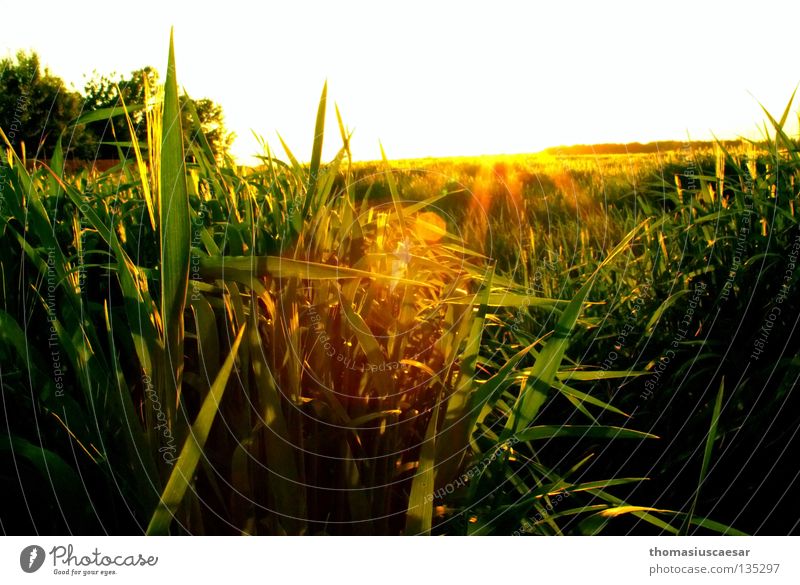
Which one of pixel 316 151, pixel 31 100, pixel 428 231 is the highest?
pixel 31 100

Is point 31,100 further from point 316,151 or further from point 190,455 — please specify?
point 190,455

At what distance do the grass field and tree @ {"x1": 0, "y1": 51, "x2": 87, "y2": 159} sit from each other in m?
0.09

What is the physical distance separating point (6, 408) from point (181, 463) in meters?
0.33

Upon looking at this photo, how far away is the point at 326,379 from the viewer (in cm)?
73

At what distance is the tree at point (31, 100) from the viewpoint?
91 centimetres

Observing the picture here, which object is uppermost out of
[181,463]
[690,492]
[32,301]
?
[32,301]

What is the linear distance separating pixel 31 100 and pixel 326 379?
0.75m

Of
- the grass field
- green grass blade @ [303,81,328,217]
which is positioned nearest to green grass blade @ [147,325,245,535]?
the grass field

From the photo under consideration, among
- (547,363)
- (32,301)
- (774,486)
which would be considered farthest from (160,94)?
(774,486)

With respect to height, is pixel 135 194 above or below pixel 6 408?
above

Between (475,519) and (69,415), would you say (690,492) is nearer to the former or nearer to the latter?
(475,519)

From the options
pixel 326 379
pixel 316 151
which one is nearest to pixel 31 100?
pixel 316 151

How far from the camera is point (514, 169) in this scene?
1.48 meters

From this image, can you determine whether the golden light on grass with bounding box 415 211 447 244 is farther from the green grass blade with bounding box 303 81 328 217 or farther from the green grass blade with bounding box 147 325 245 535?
the green grass blade with bounding box 147 325 245 535
